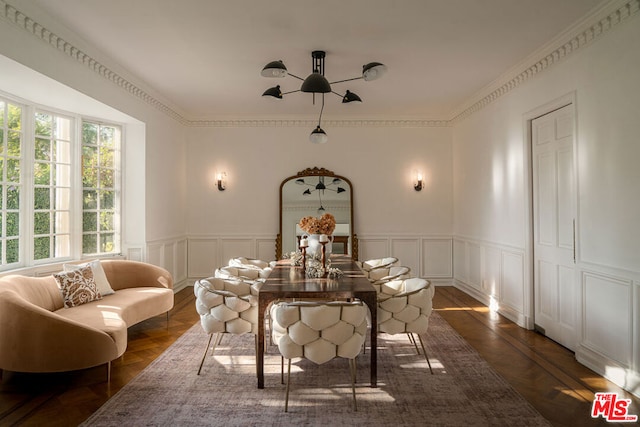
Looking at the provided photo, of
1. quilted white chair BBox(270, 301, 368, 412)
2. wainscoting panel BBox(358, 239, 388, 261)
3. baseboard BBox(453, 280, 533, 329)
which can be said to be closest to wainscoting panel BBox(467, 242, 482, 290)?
baseboard BBox(453, 280, 533, 329)

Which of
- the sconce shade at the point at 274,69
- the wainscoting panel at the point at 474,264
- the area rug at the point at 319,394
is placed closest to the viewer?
the area rug at the point at 319,394

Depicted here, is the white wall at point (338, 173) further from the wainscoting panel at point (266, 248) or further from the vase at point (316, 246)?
the vase at point (316, 246)

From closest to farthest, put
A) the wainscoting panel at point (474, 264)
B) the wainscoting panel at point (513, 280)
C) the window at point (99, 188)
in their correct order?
the wainscoting panel at point (513, 280) → the window at point (99, 188) → the wainscoting panel at point (474, 264)

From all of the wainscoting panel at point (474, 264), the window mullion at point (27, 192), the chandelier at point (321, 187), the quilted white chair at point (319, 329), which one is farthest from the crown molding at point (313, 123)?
the quilted white chair at point (319, 329)

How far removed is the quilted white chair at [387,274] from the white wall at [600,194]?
1.56 meters

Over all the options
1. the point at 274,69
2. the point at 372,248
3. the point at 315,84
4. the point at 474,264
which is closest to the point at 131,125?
the point at 274,69

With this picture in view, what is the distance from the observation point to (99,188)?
5.18m

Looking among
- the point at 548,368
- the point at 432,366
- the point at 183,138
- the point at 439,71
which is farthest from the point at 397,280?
the point at 183,138

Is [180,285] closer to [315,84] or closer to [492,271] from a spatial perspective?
[315,84]

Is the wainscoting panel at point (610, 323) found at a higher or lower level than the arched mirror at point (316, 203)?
lower

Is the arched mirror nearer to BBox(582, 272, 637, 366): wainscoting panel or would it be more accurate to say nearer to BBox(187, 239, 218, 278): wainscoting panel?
BBox(187, 239, 218, 278): wainscoting panel

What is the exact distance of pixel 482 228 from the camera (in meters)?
5.82

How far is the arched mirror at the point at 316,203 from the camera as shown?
6875mm

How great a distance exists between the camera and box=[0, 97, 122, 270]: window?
4.06 meters
